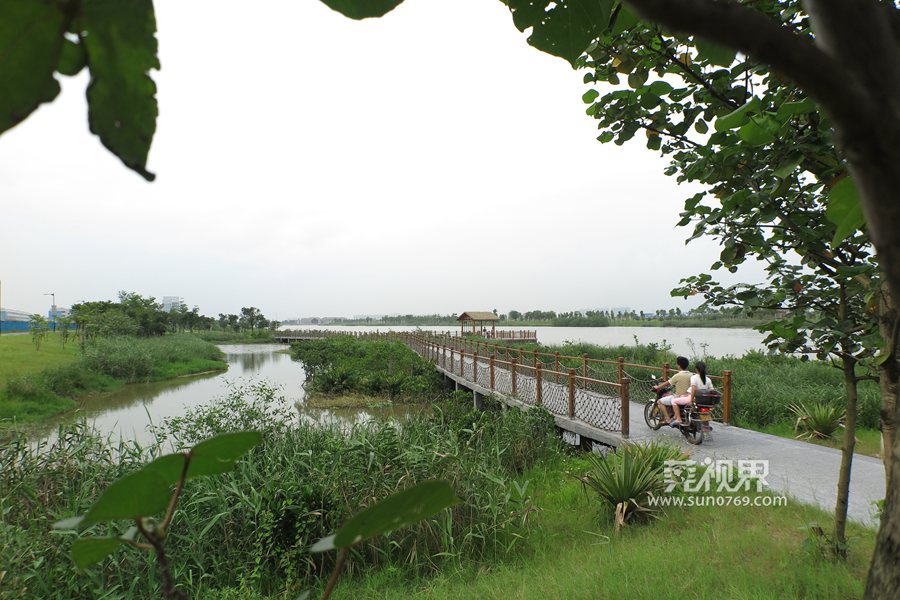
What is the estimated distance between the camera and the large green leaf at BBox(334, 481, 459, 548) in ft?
1.04

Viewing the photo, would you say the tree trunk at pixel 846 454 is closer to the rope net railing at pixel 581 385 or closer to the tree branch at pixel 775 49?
the rope net railing at pixel 581 385

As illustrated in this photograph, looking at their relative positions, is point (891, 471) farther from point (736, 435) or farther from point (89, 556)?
point (736, 435)

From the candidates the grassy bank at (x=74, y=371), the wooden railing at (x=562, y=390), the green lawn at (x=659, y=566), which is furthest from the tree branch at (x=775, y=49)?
the grassy bank at (x=74, y=371)

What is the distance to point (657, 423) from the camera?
7473mm

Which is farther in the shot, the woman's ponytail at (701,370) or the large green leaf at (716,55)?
the woman's ponytail at (701,370)

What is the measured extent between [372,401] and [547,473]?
1213 centimetres

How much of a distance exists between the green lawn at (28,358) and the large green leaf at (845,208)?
71.0 feet

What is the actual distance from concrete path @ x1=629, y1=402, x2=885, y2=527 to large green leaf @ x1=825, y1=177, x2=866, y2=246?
492 cm

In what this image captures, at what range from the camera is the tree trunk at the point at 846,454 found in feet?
10.1

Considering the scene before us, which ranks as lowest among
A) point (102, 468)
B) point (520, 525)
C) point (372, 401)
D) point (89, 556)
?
point (372, 401)

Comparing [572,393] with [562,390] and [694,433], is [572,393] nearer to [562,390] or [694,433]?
[562,390]

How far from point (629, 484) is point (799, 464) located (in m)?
2.88

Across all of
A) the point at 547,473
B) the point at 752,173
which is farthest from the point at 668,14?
the point at 547,473

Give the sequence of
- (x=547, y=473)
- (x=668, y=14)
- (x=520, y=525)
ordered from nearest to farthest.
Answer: (x=668, y=14) → (x=520, y=525) → (x=547, y=473)
